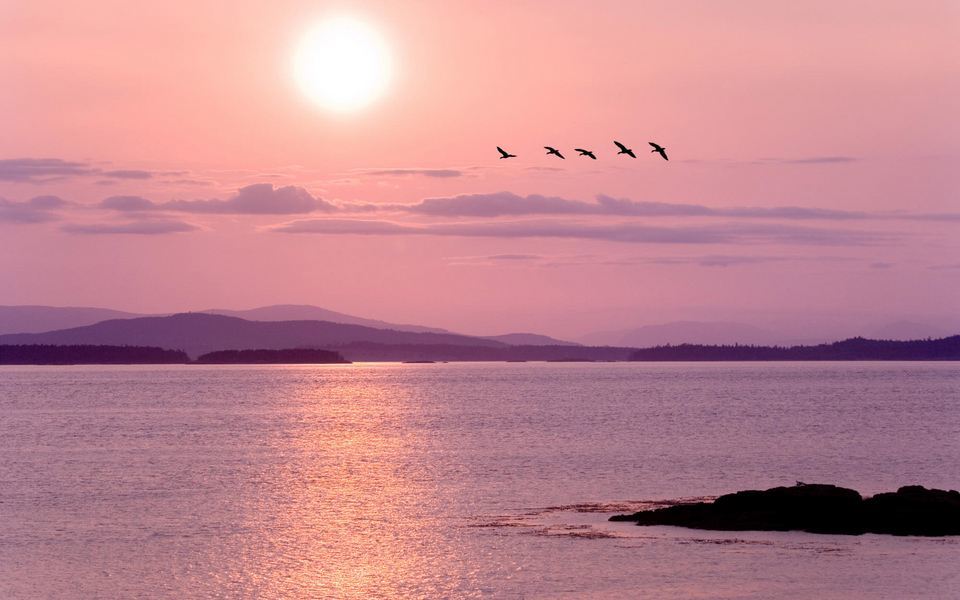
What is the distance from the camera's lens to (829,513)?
57562 mm

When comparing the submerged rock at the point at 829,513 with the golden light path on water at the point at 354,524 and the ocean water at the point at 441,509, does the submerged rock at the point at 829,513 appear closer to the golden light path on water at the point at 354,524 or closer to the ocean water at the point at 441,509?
the ocean water at the point at 441,509

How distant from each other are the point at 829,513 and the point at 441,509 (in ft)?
67.1

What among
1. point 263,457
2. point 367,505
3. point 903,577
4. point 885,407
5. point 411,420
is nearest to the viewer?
point 903,577

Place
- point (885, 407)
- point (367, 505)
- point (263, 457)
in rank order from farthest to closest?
point (885, 407) → point (263, 457) → point (367, 505)

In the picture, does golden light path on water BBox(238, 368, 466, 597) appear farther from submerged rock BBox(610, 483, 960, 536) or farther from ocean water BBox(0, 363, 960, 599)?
submerged rock BBox(610, 483, 960, 536)

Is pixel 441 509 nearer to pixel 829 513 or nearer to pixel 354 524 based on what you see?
pixel 354 524

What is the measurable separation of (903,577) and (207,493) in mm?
41933

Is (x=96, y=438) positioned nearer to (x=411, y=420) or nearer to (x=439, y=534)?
(x=411, y=420)

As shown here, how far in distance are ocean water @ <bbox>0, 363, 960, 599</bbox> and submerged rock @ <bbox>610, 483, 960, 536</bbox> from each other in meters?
1.19

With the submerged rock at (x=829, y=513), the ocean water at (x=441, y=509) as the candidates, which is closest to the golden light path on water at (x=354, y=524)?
the ocean water at (x=441, y=509)

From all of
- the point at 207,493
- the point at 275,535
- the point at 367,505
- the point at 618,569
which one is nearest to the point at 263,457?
the point at 207,493

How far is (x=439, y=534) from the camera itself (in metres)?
60.0

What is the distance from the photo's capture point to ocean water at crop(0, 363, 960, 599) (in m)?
48.6

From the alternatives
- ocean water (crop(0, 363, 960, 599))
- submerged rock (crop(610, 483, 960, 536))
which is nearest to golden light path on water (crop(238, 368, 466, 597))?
ocean water (crop(0, 363, 960, 599))
